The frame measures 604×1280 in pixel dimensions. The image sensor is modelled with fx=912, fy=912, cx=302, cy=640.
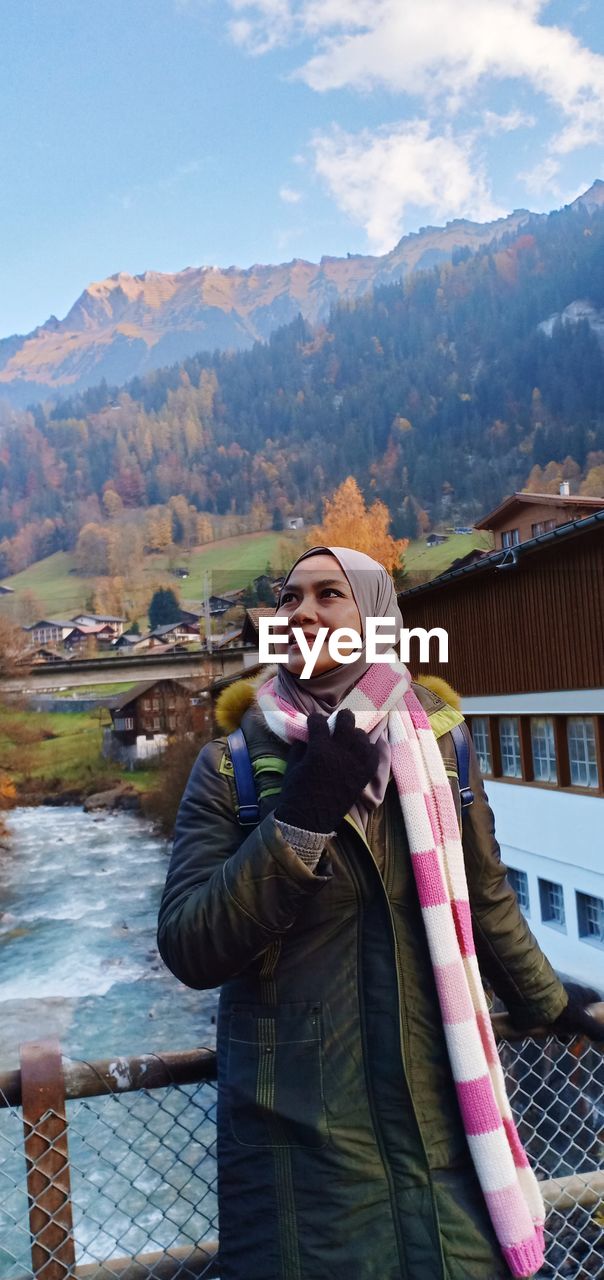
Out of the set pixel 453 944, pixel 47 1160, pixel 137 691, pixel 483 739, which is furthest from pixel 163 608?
pixel 453 944

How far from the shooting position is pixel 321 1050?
1019 millimetres

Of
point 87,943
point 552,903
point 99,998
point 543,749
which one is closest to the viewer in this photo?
point 543,749

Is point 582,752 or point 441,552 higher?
point 441,552

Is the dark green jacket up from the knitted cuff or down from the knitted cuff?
down

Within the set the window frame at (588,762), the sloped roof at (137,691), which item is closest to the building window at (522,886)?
the window frame at (588,762)

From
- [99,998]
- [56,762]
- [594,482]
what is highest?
[594,482]

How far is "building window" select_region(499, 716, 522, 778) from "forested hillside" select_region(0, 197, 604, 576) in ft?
87.9

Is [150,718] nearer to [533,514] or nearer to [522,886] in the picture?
[533,514]

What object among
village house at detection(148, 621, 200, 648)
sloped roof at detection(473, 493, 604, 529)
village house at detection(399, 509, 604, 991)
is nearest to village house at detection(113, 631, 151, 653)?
village house at detection(148, 621, 200, 648)

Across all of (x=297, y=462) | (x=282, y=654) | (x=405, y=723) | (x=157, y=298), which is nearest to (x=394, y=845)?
(x=405, y=723)

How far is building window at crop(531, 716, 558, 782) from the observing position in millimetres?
Answer: 9789

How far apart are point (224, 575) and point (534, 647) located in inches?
1163

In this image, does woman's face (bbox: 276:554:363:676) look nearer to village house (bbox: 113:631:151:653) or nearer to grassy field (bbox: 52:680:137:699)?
grassy field (bbox: 52:680:137:699)

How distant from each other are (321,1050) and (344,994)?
2.5 inches
